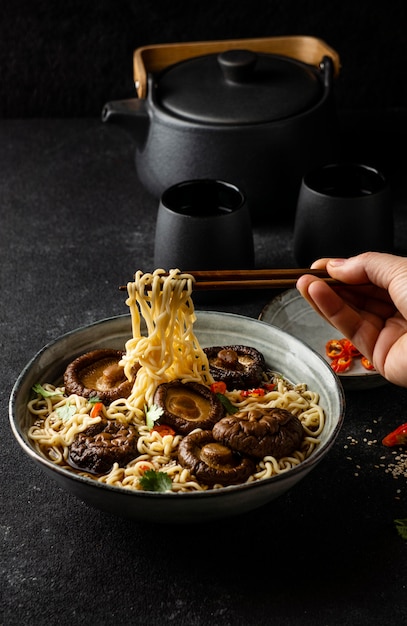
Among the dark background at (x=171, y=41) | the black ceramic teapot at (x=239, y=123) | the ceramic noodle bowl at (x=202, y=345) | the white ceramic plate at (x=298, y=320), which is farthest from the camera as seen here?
the dark background at (x=171, y=41)

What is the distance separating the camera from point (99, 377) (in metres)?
1.63

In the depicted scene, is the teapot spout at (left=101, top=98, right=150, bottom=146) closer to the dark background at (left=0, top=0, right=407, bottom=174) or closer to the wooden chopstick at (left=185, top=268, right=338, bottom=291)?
the dark background at (left=0, top=0, right=407, bottom=174)

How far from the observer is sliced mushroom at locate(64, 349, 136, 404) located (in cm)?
158

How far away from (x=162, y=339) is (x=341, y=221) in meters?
0.63

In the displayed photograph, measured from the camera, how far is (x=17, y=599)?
1292 mm

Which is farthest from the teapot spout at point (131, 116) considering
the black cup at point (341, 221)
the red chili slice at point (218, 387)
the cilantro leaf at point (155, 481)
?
the cilantro leaf at point (155, 481)

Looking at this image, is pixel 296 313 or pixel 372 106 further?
pixel 372 106

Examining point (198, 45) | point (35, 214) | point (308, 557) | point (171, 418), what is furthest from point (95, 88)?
point (308, 557)

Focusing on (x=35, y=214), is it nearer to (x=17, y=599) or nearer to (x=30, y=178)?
(x=30, y=178)

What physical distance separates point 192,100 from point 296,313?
0.72m

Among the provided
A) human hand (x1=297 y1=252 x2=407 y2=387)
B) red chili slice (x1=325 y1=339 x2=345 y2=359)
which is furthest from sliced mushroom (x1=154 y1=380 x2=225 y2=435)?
red chili slice (x1=325 y1=339 x2=345 y2=359)

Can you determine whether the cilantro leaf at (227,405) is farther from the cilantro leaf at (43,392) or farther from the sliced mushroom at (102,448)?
the cilantro leaf at (43,392)

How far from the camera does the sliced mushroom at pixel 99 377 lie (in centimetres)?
158

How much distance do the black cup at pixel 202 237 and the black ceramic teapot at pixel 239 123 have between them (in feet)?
0.64
